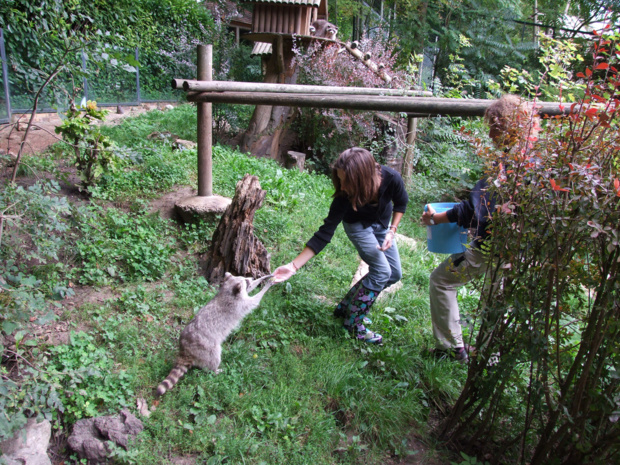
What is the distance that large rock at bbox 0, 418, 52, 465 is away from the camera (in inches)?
97.7

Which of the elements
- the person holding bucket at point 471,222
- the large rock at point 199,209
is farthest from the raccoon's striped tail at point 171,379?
the large rock at point 199,209

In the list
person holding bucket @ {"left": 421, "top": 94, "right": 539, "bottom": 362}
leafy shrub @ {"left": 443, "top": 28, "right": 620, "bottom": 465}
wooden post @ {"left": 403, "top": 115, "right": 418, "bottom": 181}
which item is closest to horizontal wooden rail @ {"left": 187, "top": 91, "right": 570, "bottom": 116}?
person holding bucket @ {"left": 421, "top": 94, "right": 539, "bottom": 362}

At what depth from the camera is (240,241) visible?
4.42 meters

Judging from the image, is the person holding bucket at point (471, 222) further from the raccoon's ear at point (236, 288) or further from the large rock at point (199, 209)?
the large rock at point (199, 209)

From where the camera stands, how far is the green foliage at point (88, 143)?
16.3ft

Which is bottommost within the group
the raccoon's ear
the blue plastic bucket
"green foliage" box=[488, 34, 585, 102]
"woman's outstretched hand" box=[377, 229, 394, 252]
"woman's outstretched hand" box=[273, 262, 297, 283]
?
the raccoon's ear

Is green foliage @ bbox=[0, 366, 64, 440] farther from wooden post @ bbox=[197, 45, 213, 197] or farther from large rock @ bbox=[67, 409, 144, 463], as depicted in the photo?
wooden post @ bbox=[197, 45, 213, 197]

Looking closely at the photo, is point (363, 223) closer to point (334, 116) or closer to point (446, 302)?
point (446, 302)

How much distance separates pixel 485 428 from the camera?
2.84 metres

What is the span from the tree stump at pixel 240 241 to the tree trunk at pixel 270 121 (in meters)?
4.34

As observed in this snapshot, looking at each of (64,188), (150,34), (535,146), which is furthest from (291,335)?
(150,34)

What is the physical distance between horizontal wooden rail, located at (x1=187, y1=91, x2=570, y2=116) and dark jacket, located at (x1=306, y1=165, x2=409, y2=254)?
24.7 inches

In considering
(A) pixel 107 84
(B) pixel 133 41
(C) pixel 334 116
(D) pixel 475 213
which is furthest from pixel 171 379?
(A) pixel 107 84

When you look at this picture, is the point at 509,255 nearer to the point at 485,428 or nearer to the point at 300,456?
the point at 485,428
